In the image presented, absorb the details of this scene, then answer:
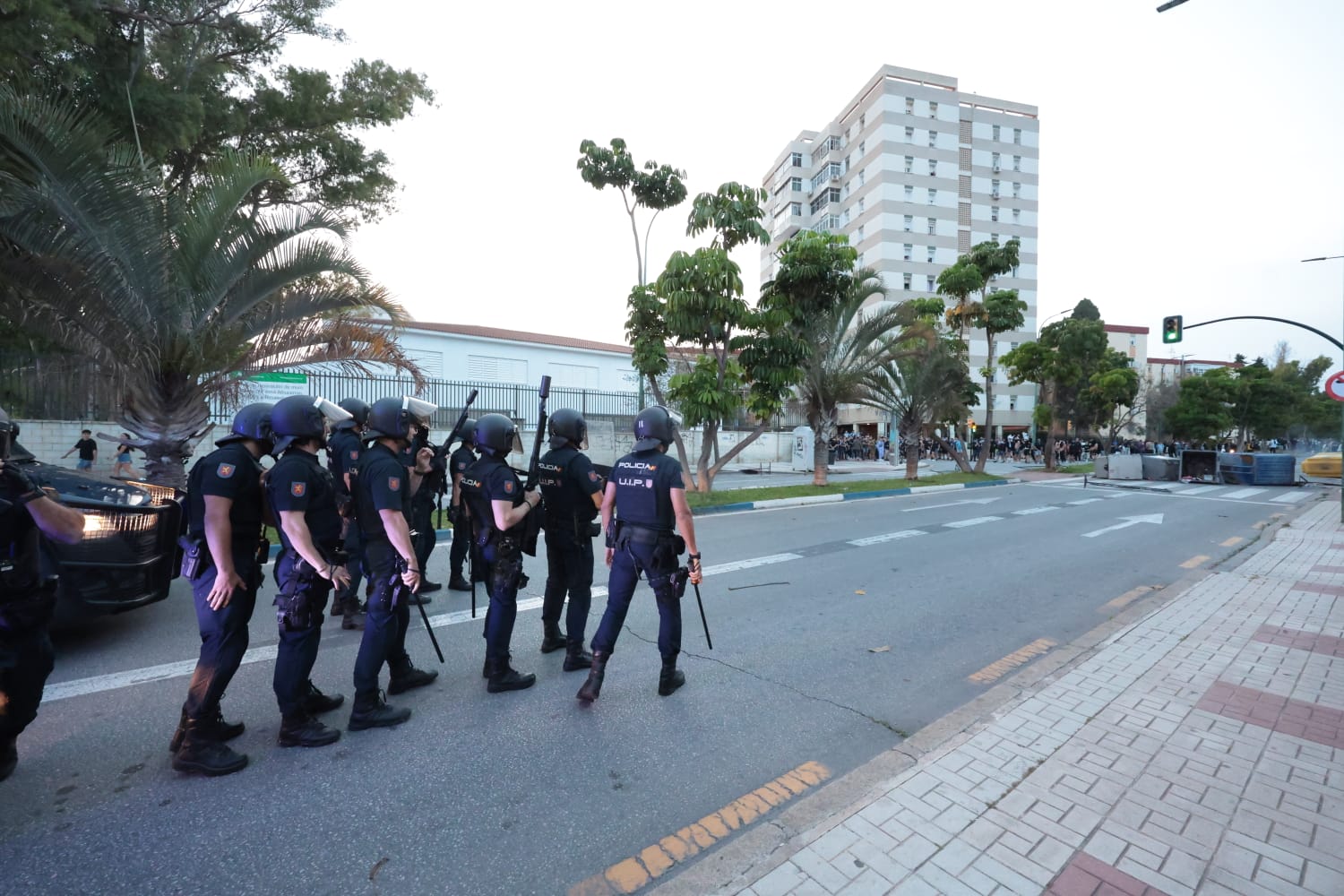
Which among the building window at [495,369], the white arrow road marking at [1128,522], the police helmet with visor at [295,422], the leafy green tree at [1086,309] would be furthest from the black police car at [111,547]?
the leafy green tree at [1086,309]

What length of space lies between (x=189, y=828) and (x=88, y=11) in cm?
1093

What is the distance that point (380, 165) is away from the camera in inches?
531

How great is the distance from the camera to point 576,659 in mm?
4363

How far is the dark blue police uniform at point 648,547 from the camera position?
3.87 metres

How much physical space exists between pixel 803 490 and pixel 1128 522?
6706mm

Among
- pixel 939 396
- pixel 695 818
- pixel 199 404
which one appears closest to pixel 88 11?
pixel 199 404

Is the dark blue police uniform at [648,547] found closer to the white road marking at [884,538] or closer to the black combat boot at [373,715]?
the black combat boot at [373,715]

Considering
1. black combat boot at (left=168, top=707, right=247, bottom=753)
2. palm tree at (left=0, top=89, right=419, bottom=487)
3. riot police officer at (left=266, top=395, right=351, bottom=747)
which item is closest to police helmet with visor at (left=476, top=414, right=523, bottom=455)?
riot police officer at (left=266, top=395, right=351, bottom=747)

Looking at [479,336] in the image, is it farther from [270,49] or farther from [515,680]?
[515,680]

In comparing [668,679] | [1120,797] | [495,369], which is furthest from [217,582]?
[495,369]

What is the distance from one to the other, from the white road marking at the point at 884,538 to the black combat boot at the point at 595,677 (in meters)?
6.05

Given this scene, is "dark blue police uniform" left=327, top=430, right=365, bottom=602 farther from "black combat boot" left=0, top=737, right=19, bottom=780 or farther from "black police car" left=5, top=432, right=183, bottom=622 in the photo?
"black combat boot" left=0, top=737, right=19, bottom=780

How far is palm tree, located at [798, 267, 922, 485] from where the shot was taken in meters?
16.5

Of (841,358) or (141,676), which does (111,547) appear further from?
(841,358)
